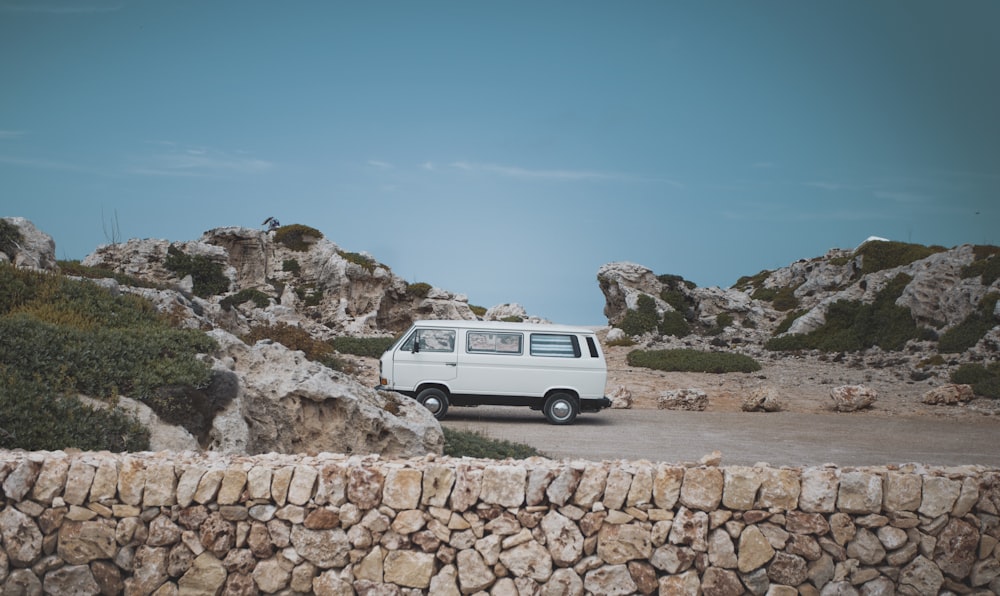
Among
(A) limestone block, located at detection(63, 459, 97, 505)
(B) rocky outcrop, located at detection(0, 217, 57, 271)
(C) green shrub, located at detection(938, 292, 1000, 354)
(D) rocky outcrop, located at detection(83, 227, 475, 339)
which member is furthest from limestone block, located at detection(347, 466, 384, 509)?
(D) rocky outcrop, located at detection(83, 227, 475, 339)

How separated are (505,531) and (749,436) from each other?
10215 millimetres

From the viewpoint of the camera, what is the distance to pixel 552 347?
639 inches

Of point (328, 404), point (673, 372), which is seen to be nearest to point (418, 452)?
point (328, 404)

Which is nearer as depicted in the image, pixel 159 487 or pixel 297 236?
pixel 159 487

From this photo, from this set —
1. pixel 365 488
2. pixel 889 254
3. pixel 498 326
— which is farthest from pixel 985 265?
pixel 365 488

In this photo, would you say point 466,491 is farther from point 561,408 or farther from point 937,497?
point 561,408

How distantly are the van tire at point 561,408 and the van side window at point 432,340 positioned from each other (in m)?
2.43

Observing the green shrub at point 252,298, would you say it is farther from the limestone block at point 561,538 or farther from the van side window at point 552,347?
the limestone block at point 561,538

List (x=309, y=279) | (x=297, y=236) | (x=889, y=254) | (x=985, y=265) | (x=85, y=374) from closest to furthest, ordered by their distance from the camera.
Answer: (x=85, y=374) < (x=985, y=265) < (x=309, y=279) < (x=889, y=254) < (x=297, y=236)

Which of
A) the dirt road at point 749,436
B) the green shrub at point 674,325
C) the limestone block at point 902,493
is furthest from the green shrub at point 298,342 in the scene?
the green shrub at point 674,325

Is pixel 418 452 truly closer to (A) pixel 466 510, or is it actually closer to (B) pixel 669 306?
(A) pixel 466 510

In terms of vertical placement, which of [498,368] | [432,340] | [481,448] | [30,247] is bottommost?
[481,448]

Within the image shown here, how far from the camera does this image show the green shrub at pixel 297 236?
42188 millimetres

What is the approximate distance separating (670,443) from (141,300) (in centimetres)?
968
